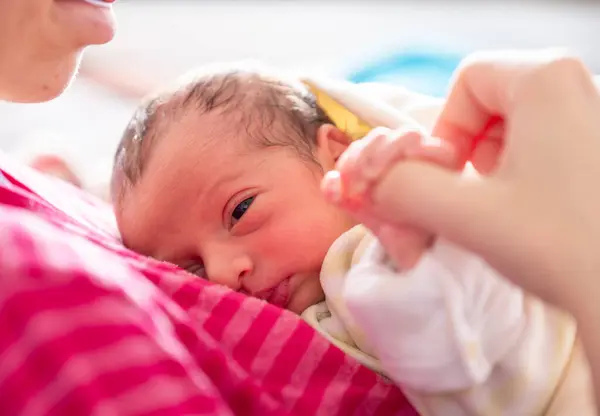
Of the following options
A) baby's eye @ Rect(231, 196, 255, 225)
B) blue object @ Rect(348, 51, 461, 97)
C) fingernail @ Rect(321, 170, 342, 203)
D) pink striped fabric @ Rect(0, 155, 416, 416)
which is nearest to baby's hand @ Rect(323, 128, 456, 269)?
fingernail @ Rect(321, 170, 342, 203)

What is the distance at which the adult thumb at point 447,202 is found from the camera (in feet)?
1.32

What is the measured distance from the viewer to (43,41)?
2.19 ft

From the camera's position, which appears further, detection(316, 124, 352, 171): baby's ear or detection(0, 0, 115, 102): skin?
detection(316, 124, 352, 171): baby's ear

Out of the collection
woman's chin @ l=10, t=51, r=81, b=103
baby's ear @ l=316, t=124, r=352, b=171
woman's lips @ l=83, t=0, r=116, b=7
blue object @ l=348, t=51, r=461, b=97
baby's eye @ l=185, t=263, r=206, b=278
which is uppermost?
woman's lips @ l=83, t=0, r=116, b=7

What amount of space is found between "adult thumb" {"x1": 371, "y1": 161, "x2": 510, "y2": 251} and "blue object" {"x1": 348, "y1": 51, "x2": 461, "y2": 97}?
982mm

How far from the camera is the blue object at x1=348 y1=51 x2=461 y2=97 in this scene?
1.39 metres

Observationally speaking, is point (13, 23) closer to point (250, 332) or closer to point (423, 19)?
point (250, 332)

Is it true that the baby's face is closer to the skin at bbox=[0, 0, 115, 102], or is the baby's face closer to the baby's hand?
the skin at bbox=[0, 0, 115, 102]

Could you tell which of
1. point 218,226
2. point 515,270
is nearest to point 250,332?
point 218,226

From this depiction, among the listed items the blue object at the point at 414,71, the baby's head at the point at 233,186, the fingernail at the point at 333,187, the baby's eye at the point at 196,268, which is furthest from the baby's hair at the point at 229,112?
the blue object at the point at 414,71

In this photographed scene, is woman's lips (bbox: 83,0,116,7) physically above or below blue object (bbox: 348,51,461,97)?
above

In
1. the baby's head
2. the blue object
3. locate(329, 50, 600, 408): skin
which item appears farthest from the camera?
the blue object

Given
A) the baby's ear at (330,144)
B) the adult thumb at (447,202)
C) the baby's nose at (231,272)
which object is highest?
the adult thumb at (447,202)

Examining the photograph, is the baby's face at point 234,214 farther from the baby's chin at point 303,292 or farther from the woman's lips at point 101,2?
the woman's lips at point 101,2
